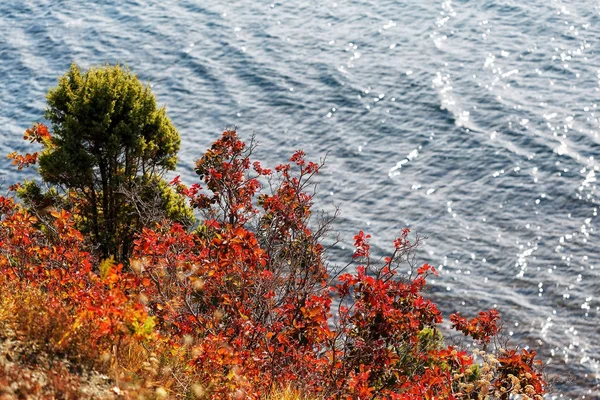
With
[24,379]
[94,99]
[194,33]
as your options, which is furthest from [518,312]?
[194,33]

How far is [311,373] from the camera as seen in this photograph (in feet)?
40.7

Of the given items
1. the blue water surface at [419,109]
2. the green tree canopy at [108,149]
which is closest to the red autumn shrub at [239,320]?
the green tree canopy at [108,149]

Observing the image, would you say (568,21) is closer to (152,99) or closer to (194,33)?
(194,33)

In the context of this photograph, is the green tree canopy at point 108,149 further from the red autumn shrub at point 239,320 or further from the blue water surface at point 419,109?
the blue water surface at point 419,109

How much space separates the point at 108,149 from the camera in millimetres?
22172

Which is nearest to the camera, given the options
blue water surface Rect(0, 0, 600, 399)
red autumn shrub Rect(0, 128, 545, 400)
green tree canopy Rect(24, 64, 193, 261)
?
red autumn shrub Rect(0, 128, 545, 400)

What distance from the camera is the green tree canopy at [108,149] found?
21938mm

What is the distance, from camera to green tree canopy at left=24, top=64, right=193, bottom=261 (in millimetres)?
21938

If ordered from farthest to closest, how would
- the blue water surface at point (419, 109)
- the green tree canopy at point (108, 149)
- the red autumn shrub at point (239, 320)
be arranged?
the blue water surface at point (419, 109) → the green tree canopy at point (108, 149) → the red autumn shrub at point (239, 320)

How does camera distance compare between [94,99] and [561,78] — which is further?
[561,78]

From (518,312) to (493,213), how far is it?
21.2ft

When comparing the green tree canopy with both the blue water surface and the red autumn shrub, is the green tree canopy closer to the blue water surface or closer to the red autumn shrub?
the red autumn shrub

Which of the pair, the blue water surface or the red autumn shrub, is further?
the blue water surface

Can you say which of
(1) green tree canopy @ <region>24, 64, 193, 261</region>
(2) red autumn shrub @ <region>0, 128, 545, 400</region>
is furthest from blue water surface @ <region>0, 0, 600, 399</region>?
(2) red autumn shrub @ <region>0, 128, 545, 400</region>
